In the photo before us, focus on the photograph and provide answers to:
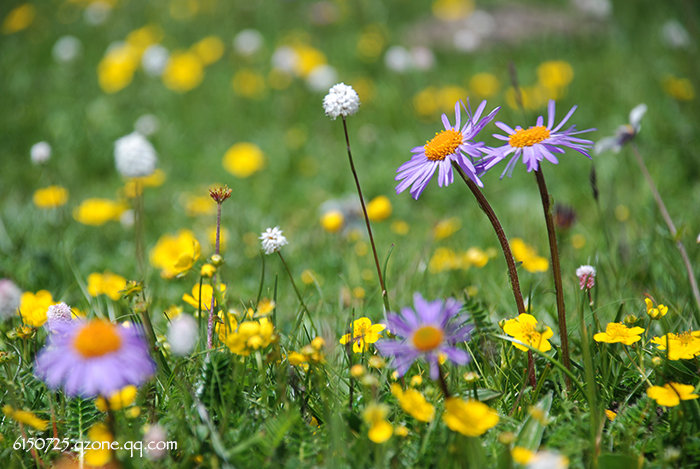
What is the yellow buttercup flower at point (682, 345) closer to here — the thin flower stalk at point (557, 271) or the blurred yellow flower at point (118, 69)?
the thin flower stalk at point (557, 271)

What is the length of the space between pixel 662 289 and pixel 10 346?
221cm

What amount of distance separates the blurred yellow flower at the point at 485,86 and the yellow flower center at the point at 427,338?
12.9ft

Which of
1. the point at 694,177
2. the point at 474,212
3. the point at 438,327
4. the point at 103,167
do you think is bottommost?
the point at 103,167

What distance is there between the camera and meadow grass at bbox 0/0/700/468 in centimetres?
119

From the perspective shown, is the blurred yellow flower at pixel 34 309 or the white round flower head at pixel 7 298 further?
the blurred yellow flower at pixel 34 309

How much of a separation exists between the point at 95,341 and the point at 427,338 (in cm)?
62

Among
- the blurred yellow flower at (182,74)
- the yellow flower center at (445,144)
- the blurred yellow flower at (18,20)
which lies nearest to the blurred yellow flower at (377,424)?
the yellow flower center at (445,144)

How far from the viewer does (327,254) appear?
9.14 ft

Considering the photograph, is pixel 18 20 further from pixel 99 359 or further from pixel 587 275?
pixel 587 275

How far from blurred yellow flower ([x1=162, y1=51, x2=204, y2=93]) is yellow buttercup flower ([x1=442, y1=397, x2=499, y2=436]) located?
4.80 m

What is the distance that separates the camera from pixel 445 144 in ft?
4.10

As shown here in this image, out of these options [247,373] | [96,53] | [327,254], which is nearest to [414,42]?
[96,53]

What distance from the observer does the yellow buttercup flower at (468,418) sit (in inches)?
40.1

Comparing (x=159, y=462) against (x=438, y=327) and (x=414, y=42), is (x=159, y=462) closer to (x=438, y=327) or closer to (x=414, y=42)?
(x=438, y=327)
